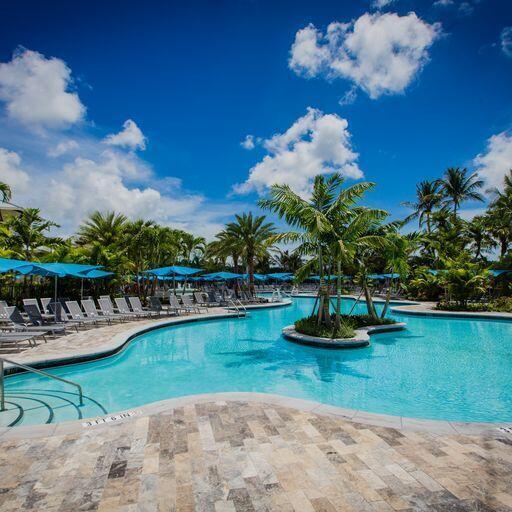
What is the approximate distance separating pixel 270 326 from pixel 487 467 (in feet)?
41.2

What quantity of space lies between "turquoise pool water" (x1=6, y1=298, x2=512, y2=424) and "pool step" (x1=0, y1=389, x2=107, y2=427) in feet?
0.16

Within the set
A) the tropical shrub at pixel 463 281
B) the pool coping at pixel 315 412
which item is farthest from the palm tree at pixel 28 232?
the tropical shrub at pixel 463 281

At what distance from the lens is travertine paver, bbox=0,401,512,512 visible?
269 cm

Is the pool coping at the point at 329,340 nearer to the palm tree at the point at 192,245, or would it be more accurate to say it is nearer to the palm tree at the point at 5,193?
the palm tree at the point at 5,193

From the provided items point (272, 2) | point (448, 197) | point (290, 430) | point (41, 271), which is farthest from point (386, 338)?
point (448, 197)

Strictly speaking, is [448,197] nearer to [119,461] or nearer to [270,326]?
[270,326]

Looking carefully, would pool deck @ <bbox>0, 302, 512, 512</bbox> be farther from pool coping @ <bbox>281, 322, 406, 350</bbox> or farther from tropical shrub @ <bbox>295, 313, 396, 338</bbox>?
tropical shrub @ <bbox>295, 313, 396, 338</bbox>

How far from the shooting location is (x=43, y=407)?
564cm

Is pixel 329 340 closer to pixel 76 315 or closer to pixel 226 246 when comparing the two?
pixel 76 315

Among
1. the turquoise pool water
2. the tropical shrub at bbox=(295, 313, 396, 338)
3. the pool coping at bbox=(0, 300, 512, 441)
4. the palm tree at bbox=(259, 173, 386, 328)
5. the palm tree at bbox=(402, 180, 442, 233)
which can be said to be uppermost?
the palm tree at bbox=(402, 180, 442, 233)

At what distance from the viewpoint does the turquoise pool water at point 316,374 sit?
20.5 feet

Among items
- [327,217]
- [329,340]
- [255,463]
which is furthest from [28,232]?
[255,463]

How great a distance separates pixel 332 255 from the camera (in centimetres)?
1074

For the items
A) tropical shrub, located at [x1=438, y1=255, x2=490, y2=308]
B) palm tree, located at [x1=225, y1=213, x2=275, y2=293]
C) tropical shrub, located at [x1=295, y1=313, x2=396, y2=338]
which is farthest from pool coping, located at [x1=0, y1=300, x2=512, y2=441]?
palm tree, located at [x1=225, y1=213, x2=275, y2=293]
